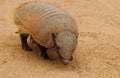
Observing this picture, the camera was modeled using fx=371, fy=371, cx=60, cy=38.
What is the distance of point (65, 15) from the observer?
6.93 metres

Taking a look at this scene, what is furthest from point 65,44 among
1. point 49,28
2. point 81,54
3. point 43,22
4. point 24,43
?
point 24,43

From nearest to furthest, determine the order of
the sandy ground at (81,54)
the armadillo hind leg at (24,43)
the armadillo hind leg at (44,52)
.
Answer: the sandy ground at (81,54) < the armadillo hind leg at (44,52) < the armadillo hind leg at (24,43)

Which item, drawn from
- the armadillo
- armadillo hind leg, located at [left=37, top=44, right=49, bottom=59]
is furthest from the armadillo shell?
armadillo hind leg, located at [left=37, top=44, right=49, bottom=59]

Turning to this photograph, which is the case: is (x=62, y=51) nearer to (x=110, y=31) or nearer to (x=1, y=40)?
(x=1, y=40)

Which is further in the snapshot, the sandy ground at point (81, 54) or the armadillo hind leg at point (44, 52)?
the armadillo hind leg at point (44, 52)

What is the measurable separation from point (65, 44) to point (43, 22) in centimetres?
68

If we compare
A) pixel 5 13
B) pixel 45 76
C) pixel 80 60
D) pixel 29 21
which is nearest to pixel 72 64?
pixel 80 60

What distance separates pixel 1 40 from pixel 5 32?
550 millimetres

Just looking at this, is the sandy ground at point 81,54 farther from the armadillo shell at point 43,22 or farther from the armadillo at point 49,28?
the armadillo shell at point 43,22

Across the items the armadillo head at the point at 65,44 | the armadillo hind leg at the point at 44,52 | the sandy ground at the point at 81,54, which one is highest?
the armadillo head at the point at 65,44

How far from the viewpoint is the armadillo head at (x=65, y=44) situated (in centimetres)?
642

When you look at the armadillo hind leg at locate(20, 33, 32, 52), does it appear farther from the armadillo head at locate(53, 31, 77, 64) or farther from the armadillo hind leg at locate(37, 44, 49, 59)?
the armadillo head at locate(53, 31, 77, 64)

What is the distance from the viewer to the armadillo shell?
6637mm

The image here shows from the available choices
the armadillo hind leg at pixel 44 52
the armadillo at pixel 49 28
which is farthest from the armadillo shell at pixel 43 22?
the armadillo hind leg at pixel 44 52
